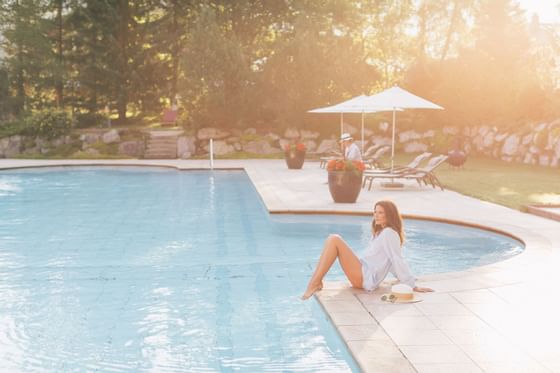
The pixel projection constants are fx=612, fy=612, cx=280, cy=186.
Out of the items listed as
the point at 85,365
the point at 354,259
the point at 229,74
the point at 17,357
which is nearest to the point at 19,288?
the point at 17,357

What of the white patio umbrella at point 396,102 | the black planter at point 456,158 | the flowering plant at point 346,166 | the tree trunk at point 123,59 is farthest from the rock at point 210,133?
the flowering plant at point 346,166

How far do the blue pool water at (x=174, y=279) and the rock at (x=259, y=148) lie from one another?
12.5 m

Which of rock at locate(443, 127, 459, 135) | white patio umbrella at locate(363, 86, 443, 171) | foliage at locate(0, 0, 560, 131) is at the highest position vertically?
foliage at locate(0, 0, 560, 131)

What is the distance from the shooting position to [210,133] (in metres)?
27.2

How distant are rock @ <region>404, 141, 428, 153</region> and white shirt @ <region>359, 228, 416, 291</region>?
21.3 meters

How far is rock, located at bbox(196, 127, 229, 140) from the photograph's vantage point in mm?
27234

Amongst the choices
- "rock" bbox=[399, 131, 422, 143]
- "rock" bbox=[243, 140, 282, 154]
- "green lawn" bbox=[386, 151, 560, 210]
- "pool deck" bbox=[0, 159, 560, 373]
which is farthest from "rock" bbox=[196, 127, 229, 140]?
"pool deck" bbox=[0, 159, 560, 373]

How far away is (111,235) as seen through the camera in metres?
10.3

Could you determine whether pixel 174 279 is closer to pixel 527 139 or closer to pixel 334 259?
pixel 334 259

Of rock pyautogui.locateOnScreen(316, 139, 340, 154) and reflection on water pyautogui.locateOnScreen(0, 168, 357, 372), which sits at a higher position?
rock pyautogui.locateOnScreen(316, 139, 340, 154)

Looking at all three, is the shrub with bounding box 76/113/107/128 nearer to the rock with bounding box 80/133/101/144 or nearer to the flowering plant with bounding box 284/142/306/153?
the rock with bounding box 80/133/101/144

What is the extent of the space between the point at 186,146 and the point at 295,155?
8.55 metres

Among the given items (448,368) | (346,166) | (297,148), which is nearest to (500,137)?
(297,148)

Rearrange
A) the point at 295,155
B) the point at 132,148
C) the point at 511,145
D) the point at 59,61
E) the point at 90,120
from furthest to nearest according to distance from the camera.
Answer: the point at 90,120 < the point at 59,61 < the point at 132,148 < the point at 511,145 < the point at 295,155
